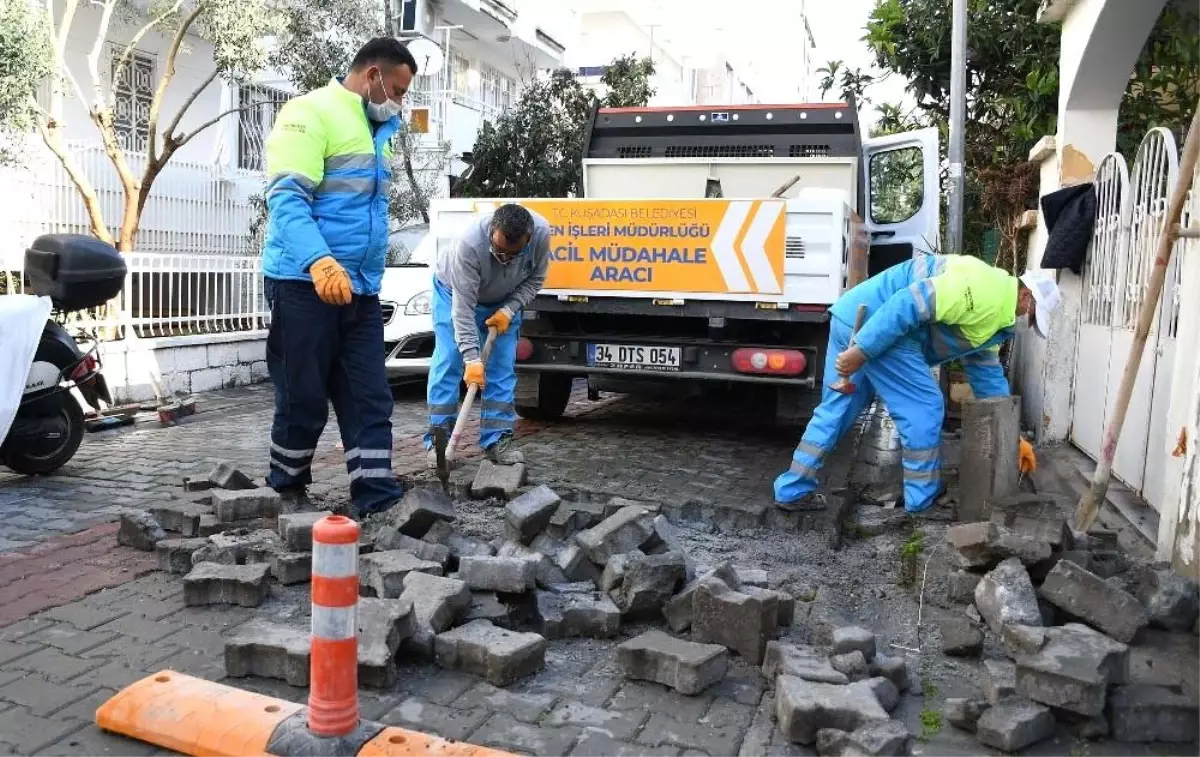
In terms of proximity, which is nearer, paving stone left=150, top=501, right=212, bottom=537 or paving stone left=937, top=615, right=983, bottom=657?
paving stone left=937, top=615, right=983, bottom=657

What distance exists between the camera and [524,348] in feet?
22.6

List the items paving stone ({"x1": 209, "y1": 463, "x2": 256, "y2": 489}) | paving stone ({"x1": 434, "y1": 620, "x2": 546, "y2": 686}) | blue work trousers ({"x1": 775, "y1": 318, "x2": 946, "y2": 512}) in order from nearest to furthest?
1. paving stone ({"x1": 434, "y1": 620, "x2": 546, "y2": 686})
2. paving stone ({"x1": 209, "y1": 463, "x2": 256, "y2": 489})
3. blue work trousers ({"x1": 775, "y1": 318, "x2": 946, "y2": 512})

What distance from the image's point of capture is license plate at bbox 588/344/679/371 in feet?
21.5

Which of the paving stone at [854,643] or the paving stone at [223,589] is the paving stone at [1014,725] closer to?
the paving stone at [854,643]

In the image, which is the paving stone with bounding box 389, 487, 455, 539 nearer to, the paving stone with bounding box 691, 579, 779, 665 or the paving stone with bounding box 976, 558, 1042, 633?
the paving stone with bounding box 691, 579, 779, 665

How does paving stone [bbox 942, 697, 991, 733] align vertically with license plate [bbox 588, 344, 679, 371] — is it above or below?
below

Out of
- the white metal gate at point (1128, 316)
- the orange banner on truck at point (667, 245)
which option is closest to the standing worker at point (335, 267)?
the orange banner on truck at point (667, 245)

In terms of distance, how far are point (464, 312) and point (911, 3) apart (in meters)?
9.17

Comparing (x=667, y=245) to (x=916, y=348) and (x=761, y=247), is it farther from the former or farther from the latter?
(x=916, y=348)

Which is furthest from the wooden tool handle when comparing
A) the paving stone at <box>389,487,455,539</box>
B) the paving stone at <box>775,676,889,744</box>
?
the paving stone at <box>775,676,889,744</box>

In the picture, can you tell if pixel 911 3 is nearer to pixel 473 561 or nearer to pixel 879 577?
pixel 879 577

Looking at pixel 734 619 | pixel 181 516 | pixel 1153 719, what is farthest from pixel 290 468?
pixel 1153 719

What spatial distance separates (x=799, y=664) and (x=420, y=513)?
185cm

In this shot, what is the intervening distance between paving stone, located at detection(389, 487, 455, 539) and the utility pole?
740 cm
